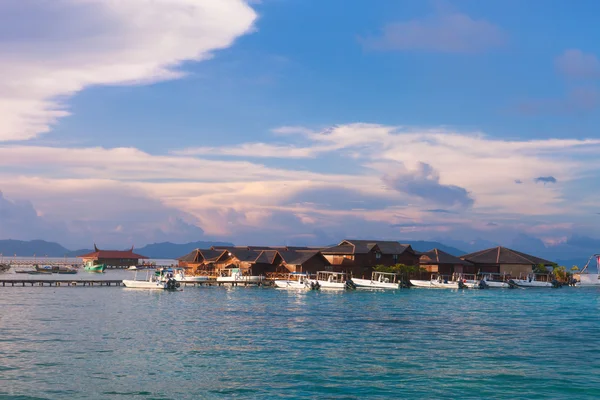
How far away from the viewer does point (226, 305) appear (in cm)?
7369

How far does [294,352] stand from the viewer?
3950cm

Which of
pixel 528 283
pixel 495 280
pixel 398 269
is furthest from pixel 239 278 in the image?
pixel 528 283

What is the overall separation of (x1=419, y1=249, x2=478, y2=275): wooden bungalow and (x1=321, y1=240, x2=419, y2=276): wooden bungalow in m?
2.37

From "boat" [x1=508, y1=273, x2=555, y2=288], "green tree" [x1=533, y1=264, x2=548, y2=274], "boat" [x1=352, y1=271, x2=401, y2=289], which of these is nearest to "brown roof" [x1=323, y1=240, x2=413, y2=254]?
"boat" [x1=352, y1=271, x2=401, y2=289]

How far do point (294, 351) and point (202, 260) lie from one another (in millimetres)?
104453

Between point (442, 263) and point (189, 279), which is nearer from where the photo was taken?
point (189, 279)

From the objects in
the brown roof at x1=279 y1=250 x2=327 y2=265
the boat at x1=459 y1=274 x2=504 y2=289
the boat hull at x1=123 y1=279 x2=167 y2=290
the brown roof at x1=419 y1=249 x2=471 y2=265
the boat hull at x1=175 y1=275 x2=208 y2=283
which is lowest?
the boat hull at x1=123 y1=279 x2=167 y2=290

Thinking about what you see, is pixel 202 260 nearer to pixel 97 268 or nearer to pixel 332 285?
pixel 332 285

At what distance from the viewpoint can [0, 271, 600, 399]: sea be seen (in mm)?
29906

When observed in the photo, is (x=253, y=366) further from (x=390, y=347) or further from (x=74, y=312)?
(x=74, y=312)

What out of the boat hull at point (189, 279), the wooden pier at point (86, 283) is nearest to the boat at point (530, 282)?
the wooden pier at point (86, 283)

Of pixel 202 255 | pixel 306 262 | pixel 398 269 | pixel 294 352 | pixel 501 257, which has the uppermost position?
pixel 501 257

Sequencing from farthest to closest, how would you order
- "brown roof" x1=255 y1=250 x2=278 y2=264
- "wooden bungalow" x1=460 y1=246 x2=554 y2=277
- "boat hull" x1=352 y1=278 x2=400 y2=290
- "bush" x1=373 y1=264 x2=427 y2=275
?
"wooden bungalow" x1=460 y1=246 x2=554 y2=277, "brown roof" x1=255 y1=250 x2=278 y2=264, "bush" x1=373 y1=264 x2=427 y2=275, "boat hull" x1=352 y1=278 x2=400 y2=290

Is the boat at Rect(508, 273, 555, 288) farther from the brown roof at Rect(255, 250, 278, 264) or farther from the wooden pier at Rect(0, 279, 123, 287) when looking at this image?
the wooden pier at Rect(0, 279, 123, 287)
